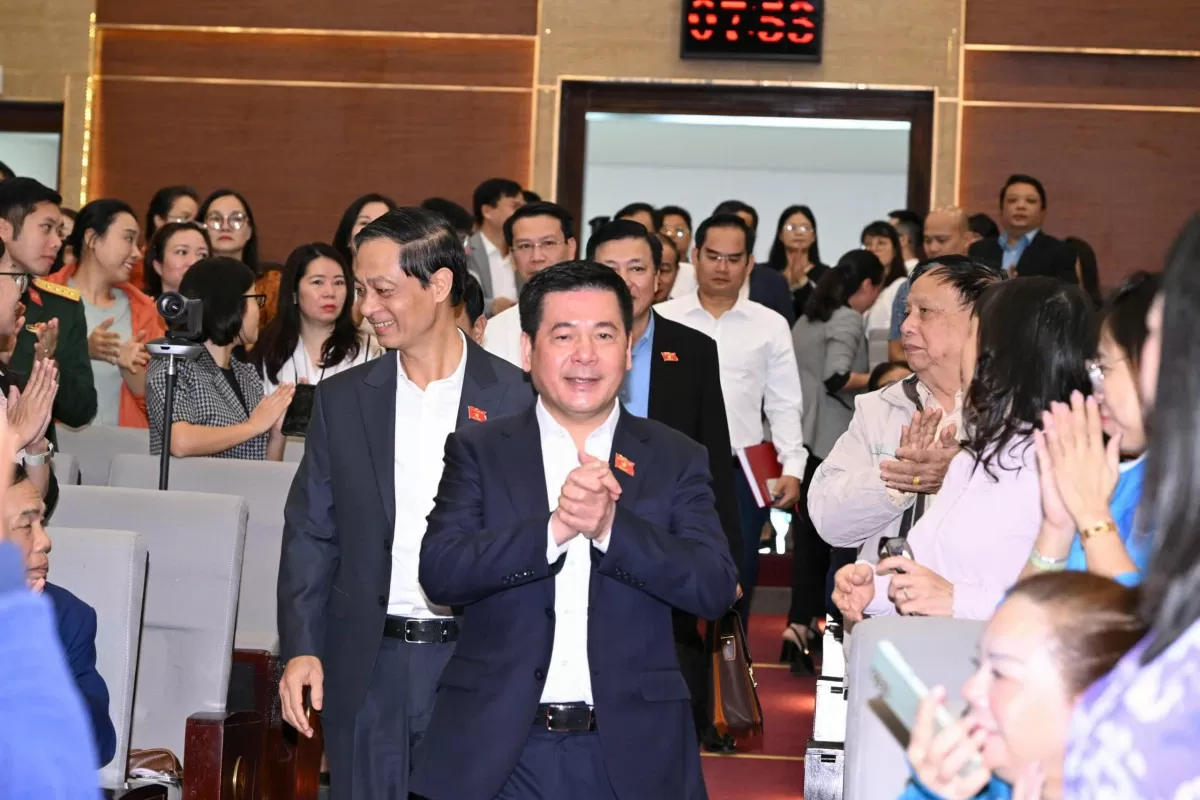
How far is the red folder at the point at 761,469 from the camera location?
5355 millimetres

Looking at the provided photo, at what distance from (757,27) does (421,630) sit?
267 inches

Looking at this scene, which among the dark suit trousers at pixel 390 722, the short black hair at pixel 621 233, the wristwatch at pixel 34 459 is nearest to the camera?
the dark suit trousers at pixel 390 722

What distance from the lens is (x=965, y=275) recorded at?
3508 mm

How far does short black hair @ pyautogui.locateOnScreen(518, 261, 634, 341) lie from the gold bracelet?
100cm

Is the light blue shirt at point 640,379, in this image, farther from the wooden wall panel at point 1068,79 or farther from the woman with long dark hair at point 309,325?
the wooden wall panel at point 1068,79

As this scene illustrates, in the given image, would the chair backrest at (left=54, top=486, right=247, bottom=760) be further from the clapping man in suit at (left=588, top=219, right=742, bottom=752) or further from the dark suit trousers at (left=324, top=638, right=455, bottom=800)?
the clapping man in suit at (left=588, top=219, right=742, bottom=752)

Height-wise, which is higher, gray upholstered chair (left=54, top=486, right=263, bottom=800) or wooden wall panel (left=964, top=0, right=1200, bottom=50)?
wooden wall panel (left=964, top=0, right=1200, bottom=50)

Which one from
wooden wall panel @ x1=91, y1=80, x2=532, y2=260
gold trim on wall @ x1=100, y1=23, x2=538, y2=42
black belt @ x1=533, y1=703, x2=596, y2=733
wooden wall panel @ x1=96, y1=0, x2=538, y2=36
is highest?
wooden wall panel @ x1=96, y1=0, x2=538, y2=36

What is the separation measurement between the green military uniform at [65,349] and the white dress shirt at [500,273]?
106 inches

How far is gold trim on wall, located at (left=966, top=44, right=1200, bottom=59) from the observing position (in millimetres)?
9297

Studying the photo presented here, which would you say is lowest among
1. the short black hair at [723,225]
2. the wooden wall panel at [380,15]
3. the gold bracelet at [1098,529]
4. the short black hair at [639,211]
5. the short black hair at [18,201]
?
the gold bracelet at [1098,529]

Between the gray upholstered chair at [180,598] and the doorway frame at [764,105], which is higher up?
the doorway frame at [764,105]

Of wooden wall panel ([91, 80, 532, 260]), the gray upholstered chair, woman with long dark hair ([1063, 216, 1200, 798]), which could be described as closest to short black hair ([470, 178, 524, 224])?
wooden wall panel ([91, 80, 532, 260])

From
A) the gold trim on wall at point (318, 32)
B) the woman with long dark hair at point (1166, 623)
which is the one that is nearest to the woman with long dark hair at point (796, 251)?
the gold trim on wall at point (318, 32)
